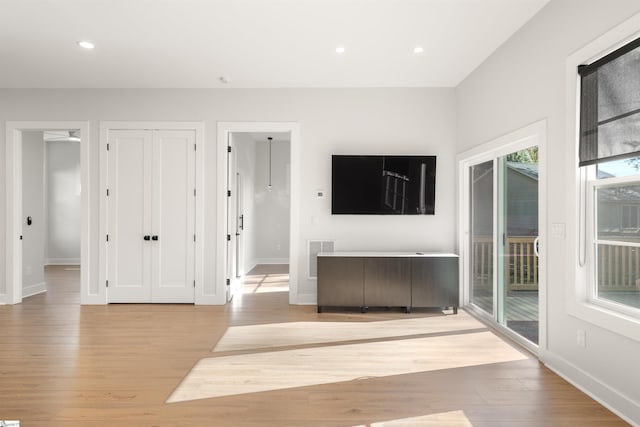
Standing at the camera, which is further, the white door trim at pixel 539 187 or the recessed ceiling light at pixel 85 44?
the recessed ceiling light at pixel 85 44

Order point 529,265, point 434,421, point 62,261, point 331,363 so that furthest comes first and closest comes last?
point 62,261 < point 529,265 < point 331,363 < point 434,421

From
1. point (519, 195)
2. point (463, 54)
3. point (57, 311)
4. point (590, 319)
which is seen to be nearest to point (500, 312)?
A: point (519, 195)

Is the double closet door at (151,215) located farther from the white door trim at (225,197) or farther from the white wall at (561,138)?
the white wall at (561,138)

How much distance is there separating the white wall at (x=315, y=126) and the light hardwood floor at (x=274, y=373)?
110 centimetres

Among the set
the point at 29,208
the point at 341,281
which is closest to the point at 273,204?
the point at 29,208

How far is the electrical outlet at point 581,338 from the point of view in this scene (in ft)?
8.79

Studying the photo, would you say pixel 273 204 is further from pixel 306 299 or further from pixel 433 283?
pixel 433 283

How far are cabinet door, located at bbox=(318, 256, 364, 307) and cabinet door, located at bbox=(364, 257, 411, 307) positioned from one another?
0.09 meters

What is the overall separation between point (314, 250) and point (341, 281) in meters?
0.70

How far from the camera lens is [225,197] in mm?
5215

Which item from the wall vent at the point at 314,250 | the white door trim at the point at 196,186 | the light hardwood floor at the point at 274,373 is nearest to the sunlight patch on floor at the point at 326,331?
the light hardwood floor at the point at 274,373

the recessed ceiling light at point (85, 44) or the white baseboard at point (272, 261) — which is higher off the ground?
the recessed ceiling light at point (85, 44)

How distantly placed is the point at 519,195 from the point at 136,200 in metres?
4.69

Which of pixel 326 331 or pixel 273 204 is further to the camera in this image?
pixel 273 204
